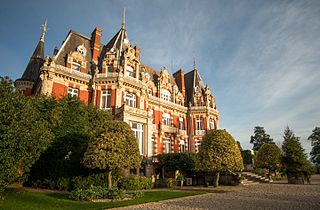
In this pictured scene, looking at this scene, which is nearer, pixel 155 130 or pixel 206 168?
pixel 206 168

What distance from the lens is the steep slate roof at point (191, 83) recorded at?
3631cm

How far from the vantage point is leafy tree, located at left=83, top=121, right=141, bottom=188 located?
1257 cm

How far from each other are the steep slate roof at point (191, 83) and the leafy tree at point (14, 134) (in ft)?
88.4

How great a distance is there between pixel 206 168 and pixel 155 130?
11348mm

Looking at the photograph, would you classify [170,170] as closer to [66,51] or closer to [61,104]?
[61,104]

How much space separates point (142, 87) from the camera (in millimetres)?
25859

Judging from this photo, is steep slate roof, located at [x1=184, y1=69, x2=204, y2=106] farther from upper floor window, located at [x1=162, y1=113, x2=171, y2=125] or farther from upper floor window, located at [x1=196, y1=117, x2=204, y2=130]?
upper floor window, located at [x1=162, y1=113, x2=171, y2=125]

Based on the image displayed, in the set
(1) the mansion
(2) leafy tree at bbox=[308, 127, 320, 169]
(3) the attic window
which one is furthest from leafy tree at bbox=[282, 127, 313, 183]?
(2) leafy tree at bbox=[308, 127, 320, 169]

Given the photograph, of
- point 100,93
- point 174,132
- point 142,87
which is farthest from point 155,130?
point 100,93

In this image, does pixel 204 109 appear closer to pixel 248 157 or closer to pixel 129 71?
pixel 129 71

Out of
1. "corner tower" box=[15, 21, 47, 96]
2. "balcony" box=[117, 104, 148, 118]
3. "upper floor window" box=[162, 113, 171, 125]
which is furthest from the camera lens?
"upper floor window" box=[162, 113, 171, 125]

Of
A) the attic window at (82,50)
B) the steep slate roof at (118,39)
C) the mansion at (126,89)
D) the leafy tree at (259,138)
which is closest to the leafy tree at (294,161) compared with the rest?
the mansion at (126,89)

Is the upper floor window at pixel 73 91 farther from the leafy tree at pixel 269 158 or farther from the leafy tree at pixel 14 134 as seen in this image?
the leafy tree at pixel 269 158

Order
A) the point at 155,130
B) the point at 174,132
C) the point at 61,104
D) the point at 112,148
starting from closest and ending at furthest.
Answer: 1. the point at 112,148
2. the point at 61,104
3. the point at 155,130
4. the point at 174,132
